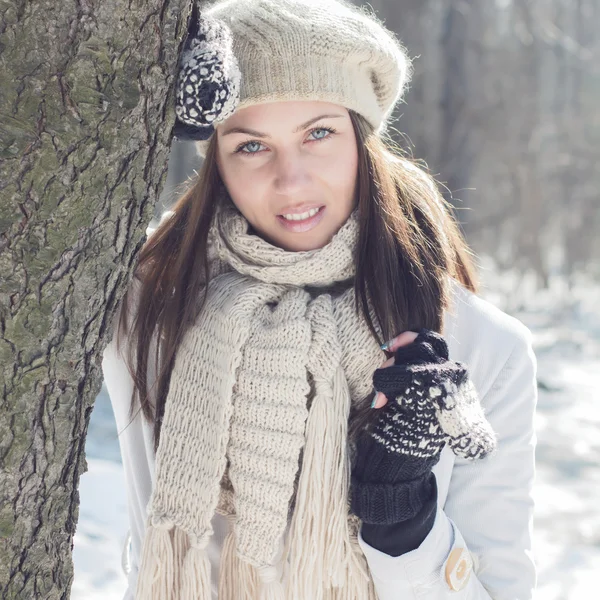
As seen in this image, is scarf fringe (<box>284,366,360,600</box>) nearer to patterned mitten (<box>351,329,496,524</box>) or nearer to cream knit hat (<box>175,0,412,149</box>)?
patterned mitten (<box>351,329,496,524</box>)

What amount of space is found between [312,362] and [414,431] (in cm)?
31

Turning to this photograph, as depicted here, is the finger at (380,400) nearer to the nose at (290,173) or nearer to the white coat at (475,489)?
the white coat at (475,489)

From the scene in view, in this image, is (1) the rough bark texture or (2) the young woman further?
(2) the young woman

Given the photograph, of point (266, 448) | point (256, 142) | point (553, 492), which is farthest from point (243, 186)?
point (553, 492)

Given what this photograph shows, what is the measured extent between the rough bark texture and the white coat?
59 cm

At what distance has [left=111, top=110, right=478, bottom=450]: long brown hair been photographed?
1.68 meters

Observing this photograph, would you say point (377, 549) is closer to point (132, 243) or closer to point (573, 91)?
point (132, 243)

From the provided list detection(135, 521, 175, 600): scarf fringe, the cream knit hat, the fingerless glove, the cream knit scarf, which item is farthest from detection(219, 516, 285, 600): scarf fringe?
the cream knit hat

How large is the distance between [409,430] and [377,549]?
0.29m

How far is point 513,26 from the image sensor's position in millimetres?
10367

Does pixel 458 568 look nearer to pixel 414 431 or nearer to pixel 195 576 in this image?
pixel 414 431

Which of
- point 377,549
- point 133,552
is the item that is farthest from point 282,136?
point 133,552

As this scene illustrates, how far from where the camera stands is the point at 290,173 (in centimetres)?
164

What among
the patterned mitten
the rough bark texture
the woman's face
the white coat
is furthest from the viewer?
the woman's face
